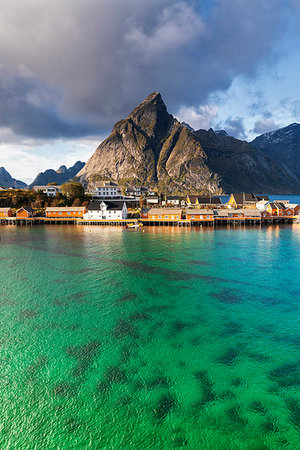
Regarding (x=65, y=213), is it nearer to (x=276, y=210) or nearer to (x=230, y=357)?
(x=276, y=210)

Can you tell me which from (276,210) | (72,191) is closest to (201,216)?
(276,210)

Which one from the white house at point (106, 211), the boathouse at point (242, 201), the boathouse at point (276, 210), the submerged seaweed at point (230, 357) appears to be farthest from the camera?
the boathouse at point (242, 201)

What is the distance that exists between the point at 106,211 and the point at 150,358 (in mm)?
76821

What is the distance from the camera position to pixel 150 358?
54.3ft

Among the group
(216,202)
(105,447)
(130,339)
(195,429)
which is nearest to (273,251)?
(130,339)

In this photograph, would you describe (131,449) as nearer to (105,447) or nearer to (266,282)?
(105,447)

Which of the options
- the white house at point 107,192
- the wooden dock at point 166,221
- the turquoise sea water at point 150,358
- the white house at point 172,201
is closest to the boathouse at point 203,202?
the white house at point 172,201

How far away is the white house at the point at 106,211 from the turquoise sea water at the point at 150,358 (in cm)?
5369

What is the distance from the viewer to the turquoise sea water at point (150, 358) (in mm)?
11531

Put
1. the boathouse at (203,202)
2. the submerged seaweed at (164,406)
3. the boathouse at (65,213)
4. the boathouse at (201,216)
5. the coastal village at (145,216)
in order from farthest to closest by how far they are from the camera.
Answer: the boathouse at (203,202) < the boathouse at (65,213) < the coastal village at (145,216) < the boathouse at (201,216) < the submerged seaweed at (164,406)

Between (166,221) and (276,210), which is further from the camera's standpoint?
(276,210)

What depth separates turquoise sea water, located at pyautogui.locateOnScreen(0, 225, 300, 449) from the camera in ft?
37.8

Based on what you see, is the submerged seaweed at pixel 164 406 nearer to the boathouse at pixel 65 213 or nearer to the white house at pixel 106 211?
the white house at pixel 106 211

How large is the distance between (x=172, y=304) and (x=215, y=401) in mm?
12197
